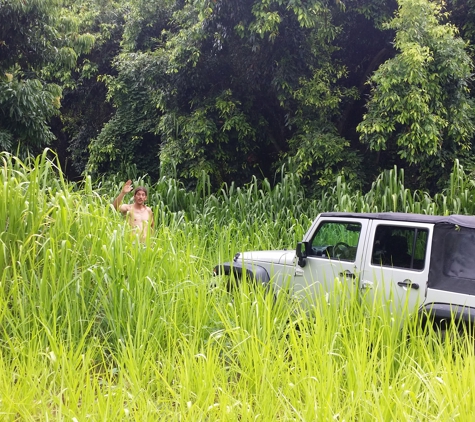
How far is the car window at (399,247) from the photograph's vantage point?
13.5 ft

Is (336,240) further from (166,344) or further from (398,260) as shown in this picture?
(166,344)

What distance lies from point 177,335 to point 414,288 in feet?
5.84

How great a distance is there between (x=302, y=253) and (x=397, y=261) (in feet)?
3.17

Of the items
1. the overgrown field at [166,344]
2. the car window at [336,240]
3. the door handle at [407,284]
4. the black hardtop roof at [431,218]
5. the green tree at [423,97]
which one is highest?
the green tree at [423,97]

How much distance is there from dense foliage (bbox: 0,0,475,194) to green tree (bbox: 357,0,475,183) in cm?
2

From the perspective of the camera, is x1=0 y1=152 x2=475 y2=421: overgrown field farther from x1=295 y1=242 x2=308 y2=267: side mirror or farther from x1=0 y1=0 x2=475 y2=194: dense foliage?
x1=0 y1=0 x2=475 y2=194: dense foliage

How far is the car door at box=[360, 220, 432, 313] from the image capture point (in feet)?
13.2

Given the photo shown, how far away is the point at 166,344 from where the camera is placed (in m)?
3.84

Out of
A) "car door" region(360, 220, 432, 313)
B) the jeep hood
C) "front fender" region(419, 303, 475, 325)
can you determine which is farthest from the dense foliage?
"front fender" region(419, 303, 475, 325)

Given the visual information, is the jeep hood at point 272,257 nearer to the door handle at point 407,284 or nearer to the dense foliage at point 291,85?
the door handle at point 407,284

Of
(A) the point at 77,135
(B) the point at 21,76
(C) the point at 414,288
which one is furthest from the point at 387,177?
(A) the point at 77,135

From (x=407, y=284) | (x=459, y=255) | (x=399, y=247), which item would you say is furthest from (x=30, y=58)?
(x=459, y=255)

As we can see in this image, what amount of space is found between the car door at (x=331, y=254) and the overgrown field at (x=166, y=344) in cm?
42

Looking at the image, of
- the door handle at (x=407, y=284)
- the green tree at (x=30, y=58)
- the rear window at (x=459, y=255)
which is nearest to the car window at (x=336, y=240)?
the door handle at (x=407, y=284)
